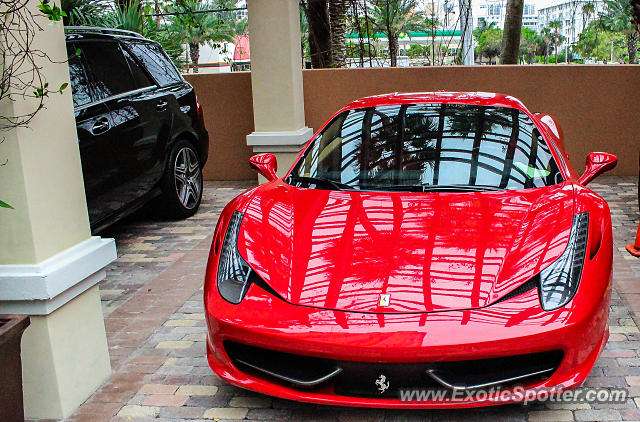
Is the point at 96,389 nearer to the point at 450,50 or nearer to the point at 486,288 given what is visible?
the point at 486,288

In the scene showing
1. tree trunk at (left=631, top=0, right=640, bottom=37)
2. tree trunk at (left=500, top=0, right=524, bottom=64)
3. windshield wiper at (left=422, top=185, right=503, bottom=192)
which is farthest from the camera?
tree trunk at (left=500, top=0, right=524, bottom=64)

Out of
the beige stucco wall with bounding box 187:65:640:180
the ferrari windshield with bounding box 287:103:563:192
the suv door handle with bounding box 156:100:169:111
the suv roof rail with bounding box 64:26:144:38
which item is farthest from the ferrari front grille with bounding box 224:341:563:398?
the beige stucco wall with bounding box 187:65:640:180

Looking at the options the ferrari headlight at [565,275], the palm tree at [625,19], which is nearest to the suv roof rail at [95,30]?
the ferrari headlight at [565,275]

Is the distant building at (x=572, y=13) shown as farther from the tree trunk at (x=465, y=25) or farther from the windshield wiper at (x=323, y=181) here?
the windshield wiper at (x=323, y=181)

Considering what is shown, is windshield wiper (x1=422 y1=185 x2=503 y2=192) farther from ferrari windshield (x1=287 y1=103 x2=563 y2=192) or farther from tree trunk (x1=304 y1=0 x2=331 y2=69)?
tree trunk (x1=304 y1=0 x2=331 y2=69)

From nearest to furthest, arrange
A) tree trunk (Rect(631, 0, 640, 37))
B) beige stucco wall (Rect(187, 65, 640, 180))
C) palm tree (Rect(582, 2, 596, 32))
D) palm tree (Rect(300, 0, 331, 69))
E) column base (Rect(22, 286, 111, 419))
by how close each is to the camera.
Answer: column base (Rect(22, 286, 111, 419))
tree trunk (Rect(631, 0, 640, 37))
beige stucco wall (Rect(187, 65, 640, 180))
palm tree (Rect(582, 2, 596, 32))
palm tree (Rect(300, 0, 331, 69))

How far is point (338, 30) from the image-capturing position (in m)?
12.3

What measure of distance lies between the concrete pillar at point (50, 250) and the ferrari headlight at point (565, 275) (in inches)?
87.3

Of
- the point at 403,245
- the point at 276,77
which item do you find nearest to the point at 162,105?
the point at 276,77

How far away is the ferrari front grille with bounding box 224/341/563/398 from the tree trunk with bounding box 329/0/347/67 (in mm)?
10001

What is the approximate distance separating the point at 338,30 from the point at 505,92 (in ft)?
15.2

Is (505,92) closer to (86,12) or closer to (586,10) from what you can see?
(586,10)

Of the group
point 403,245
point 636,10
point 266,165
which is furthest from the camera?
point 636,10

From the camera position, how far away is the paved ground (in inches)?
120
